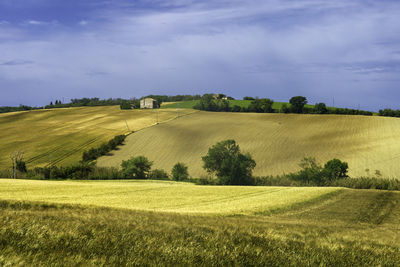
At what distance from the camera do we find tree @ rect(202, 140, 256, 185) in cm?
8544

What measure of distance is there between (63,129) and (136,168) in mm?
53654

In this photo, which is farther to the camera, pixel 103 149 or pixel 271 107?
pixel 271 107

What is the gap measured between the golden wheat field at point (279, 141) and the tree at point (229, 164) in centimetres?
742

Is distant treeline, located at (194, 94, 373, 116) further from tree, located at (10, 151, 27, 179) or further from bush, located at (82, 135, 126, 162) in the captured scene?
tree, located at (10, 151, 27, 179)

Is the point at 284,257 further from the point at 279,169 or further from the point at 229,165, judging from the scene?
the point at 279,169

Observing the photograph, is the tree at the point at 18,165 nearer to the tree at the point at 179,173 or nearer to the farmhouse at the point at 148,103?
the tree at the point at 179,173

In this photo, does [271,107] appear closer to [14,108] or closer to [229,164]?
[229,164]

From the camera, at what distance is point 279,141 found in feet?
377

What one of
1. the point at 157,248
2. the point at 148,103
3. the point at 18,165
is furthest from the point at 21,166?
the point at 148,103

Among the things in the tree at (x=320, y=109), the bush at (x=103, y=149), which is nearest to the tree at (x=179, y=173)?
the bush at (x=103, y=149)

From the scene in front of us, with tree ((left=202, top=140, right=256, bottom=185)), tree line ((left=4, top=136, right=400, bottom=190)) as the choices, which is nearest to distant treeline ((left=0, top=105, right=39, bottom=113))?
tree line ((left=4, top=136, right=400, bottom=190))

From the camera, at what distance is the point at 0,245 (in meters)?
8.51

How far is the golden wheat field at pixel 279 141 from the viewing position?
96.8m

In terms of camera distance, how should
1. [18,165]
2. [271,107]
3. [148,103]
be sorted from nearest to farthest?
[18,165]
[271,107]
[148,103]
